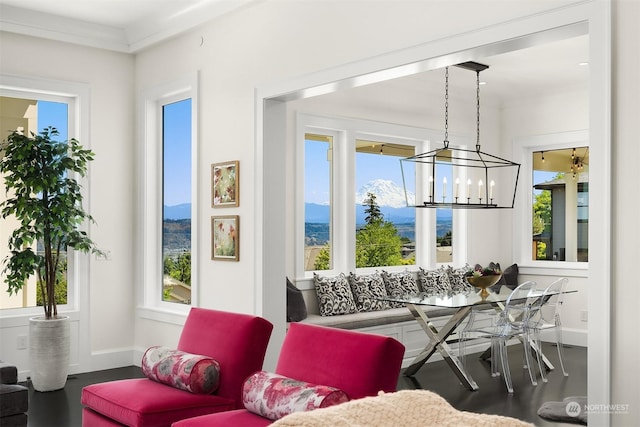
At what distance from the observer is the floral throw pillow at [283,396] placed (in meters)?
2.81

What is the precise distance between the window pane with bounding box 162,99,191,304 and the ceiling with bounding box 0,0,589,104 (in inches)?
28.5

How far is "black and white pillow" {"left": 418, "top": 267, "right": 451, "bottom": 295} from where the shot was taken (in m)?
7.21

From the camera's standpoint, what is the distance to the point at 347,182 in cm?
676

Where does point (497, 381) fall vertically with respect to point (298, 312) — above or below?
below

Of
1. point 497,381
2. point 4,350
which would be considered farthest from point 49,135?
point 497,381

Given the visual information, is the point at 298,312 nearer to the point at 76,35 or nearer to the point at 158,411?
the point at 158,411

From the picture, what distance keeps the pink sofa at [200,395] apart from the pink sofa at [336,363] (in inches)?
9.7

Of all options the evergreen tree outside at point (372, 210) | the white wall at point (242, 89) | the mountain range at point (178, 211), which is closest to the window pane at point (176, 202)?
the mountain range at point (178, 211)

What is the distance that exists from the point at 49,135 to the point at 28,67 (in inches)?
23.6

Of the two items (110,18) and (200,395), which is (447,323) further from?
(110,18)

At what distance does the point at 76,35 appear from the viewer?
5.97m

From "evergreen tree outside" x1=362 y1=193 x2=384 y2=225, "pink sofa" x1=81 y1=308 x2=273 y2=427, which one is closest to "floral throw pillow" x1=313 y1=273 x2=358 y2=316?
"evergreen tree outside" x1=362 y1=193 x2=384 y2=225

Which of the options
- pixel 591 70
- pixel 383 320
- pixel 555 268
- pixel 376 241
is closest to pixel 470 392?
pixel 383 320

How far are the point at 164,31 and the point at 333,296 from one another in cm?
280
